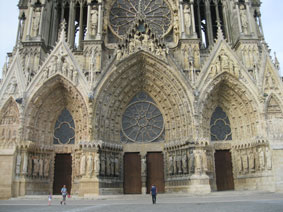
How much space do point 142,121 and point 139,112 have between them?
631 mm

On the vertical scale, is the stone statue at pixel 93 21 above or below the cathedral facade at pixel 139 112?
above

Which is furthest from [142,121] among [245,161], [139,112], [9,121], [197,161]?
[9,121]

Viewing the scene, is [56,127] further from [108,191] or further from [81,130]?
[108,191]

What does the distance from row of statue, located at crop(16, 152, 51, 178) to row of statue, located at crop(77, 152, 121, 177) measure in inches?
81.6

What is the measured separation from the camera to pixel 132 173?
17578mm

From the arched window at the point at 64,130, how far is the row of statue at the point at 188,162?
20.6ft

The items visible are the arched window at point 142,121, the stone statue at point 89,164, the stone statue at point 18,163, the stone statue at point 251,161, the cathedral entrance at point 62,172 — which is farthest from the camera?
the arched window at point 142,121

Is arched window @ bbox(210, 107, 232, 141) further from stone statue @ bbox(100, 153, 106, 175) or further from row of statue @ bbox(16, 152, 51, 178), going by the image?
A: row of statue @ bbox(16, 152, 51, 178)

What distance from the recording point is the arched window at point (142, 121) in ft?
59.4

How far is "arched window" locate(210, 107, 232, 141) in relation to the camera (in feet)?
58.5

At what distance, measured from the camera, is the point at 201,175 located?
1541 centimetres

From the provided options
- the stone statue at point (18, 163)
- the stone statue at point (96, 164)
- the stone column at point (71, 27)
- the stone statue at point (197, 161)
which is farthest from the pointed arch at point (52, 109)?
the stone statue at point (197, 161)

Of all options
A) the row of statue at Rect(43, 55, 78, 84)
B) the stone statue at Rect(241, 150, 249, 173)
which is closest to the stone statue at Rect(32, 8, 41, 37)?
the row of statue at Rect(43, 55, 78, 84)

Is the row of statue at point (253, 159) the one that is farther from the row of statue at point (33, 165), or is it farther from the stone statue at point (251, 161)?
the row of statue at point (33, 165)
